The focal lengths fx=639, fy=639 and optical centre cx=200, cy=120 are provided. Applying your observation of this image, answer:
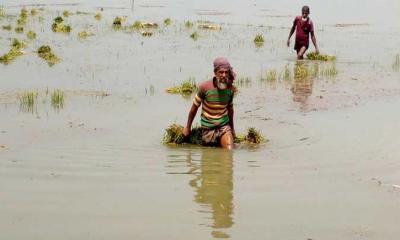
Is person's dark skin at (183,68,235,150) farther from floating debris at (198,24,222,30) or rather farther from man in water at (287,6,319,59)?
floating debris at (198,24,222,30)

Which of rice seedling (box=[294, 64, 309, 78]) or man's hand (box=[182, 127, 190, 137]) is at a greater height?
rice seedling (box=[294, 64, 309, 78])

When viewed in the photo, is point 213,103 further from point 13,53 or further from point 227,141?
point 13,53

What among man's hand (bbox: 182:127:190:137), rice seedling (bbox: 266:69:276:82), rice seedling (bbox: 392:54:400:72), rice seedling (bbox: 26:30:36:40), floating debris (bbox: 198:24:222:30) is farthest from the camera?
floating debris (bbox: 198:24:222:30)

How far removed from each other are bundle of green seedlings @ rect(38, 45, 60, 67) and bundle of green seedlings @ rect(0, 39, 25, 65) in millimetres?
485

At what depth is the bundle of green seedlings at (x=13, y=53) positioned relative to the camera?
14.5m

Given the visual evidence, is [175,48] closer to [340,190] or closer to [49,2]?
[340,190]

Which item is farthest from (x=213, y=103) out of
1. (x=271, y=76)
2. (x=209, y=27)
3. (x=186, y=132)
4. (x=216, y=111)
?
(x=209, y=27)

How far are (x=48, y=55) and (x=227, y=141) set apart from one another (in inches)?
352

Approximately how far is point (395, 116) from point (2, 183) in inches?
230

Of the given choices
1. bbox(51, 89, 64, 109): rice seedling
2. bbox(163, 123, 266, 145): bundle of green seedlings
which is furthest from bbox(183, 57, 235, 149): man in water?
bbox(51, 89, 64, 109): rice seedling

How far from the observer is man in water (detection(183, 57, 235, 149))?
7328 millimetres

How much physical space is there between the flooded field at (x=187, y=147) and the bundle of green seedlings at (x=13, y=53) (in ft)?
0.44

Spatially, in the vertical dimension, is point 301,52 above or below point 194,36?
below

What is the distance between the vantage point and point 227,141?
24.5ft
